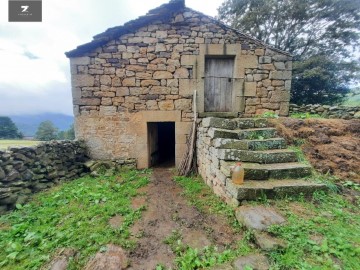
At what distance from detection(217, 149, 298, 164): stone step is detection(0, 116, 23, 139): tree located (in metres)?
29.4

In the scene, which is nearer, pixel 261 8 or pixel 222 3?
pixel 261 8

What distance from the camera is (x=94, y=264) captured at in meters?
2.24

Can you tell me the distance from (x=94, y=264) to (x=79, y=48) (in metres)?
5.99

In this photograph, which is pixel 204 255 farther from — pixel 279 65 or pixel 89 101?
pixel 279 65

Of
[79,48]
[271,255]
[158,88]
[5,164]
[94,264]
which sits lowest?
[94,264]

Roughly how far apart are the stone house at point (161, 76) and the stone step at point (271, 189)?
11.1ft

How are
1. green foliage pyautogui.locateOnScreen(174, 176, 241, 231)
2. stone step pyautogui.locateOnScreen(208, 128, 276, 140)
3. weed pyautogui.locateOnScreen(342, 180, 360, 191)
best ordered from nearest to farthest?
1. green foliage pyautogui.locateOnScreen(174, 176, 241, 231)
2. weed pyautogui.locateOnScreen(342, 180, 360, 191)
3. stone step pyautogui.locateOnScreen(208, 128, 276, 140)

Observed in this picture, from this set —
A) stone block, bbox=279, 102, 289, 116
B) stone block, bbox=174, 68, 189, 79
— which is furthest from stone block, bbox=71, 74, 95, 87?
stone block, bbox=279, 102, 289, 116

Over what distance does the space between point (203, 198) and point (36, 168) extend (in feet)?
13.9

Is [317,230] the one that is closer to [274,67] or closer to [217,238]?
[217,238]

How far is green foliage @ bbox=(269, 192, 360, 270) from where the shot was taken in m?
1.88

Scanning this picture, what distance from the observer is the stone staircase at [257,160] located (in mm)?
3004

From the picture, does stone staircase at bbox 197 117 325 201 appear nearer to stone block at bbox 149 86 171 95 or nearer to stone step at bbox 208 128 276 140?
stone step at bbox 208 128 276 140

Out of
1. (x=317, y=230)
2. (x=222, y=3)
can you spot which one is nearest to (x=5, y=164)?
(x=317, y=230)
